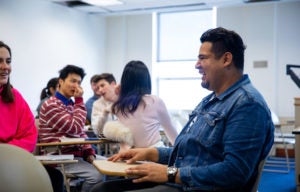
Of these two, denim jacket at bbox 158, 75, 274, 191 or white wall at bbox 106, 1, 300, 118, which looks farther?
white wall at bbox 106, 1, 300, 118

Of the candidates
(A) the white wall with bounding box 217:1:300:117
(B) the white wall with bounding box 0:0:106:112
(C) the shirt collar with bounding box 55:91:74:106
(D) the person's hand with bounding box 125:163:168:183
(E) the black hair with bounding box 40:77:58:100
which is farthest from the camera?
(A) the white wall with bounding box 217:1:300:117

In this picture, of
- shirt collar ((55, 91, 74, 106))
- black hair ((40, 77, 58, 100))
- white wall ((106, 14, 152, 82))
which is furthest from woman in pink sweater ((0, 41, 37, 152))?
white wall ((106, 14, 152, 82))

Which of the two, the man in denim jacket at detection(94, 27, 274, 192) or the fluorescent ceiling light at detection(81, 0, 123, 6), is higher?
the fluorescent ceiling light at detection(81, 0, 123, 6)

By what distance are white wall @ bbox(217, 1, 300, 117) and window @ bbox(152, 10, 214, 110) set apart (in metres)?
0.84

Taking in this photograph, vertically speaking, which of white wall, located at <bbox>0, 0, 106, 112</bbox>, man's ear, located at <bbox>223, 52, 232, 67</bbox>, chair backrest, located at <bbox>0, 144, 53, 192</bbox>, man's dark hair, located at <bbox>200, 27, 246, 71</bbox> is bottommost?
chair backrest, located at <bbox>0, 144, 53, 192</bbox>

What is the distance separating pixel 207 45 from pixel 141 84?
3.77 feet

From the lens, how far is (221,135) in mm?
1476

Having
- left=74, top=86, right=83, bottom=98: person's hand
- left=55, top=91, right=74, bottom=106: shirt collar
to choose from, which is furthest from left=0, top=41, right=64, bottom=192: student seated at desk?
left=74, top=86, right=83, bottom=98: person's hand

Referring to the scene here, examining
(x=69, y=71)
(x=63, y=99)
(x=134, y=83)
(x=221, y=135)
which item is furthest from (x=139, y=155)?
(x=69, y=71)

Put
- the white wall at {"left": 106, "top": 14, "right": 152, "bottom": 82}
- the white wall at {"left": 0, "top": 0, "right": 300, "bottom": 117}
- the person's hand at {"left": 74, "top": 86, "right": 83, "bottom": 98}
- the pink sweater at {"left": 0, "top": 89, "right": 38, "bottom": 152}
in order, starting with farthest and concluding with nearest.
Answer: the white wall at {"left": 106, "top": 14, "right": 152, "bottom": 82} < the white wall at {"left": 0, "top": 0, "right": 300, "bottom": 117} < the person's hand at {"left": 74, "top": 86, "right": 83, "bottom": 98} < the pink sweater at {"left": 0, "top": 89, "right": 38, "bottom": 152}

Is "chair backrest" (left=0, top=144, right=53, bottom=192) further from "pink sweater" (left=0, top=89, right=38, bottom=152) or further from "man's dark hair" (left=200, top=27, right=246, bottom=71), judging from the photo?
"man's dark hair" (left=200, top=27, right=246, bottom=71)

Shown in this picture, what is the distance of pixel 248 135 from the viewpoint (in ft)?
4.55

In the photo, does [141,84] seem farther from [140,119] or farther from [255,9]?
[255,9]

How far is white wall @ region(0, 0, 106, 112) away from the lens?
609 centimetres
